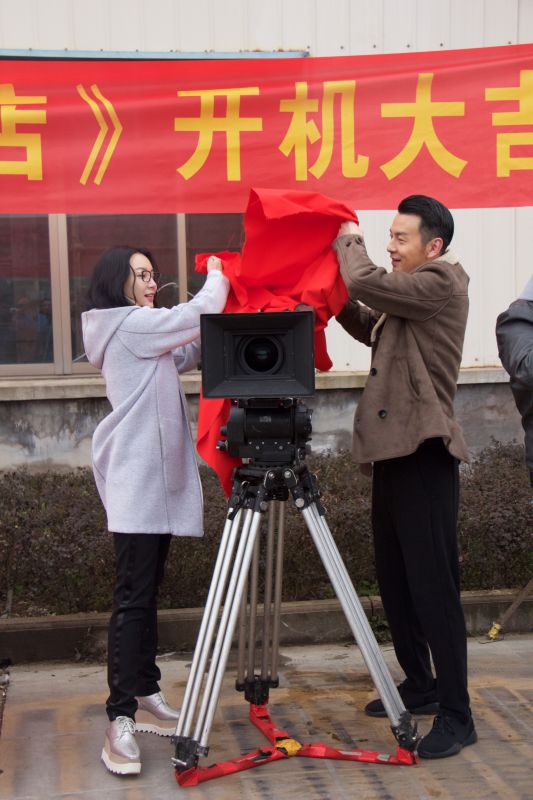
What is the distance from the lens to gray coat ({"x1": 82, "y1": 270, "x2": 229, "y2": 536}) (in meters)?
3.76

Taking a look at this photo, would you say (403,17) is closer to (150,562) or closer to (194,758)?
(150,562)

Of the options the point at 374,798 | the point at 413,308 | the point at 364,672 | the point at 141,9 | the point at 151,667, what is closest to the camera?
the point at 374,798

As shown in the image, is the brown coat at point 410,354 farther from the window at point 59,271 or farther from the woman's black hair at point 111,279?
the window at point 59,271

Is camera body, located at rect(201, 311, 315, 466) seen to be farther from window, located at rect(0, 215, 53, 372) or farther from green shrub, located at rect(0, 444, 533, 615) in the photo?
window, located at rect(0, 215, 53, 372)

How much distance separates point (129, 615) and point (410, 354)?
143cm

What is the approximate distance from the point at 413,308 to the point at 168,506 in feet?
3.83

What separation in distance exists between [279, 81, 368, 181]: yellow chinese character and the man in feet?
1.69

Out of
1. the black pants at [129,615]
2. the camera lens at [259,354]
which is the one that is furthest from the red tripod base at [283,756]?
the camera lens at [259,354]

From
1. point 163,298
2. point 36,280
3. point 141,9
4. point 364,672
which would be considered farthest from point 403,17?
point 364,672

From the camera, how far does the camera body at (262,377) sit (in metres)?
3.61

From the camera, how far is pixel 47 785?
368cm

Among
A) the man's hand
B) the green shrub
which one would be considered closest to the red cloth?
the man's hand

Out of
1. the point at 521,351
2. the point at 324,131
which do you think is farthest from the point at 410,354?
the point at 324,131

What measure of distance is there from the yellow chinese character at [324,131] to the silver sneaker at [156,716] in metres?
2.25
